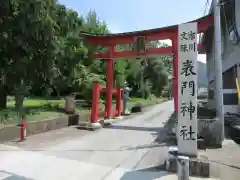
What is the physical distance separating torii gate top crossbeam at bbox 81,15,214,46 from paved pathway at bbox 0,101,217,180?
5.63 metres

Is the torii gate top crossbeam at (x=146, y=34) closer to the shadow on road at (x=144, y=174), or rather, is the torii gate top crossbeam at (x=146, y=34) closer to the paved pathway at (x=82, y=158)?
the paved pathway at (x=82, y=158)

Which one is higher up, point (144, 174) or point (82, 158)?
point (82, 158)

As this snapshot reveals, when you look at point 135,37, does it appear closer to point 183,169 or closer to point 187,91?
point 187,91

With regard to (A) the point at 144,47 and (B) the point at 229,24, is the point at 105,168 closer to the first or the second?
(A) the point at 144,47

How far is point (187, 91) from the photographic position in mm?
6621

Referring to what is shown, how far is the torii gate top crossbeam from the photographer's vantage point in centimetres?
1256

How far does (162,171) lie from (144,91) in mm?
37748

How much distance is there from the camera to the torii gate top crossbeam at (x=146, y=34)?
12.6 meters

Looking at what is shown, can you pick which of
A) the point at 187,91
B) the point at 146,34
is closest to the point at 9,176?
the point at 187,91

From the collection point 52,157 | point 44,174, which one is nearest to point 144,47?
point 52,157

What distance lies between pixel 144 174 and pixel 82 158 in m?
2.00

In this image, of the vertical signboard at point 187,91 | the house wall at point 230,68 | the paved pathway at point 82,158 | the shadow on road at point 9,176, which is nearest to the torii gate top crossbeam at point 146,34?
the house wall at point 230,68

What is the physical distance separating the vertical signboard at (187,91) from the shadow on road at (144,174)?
75 centimetres

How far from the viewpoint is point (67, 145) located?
30.1 feet
